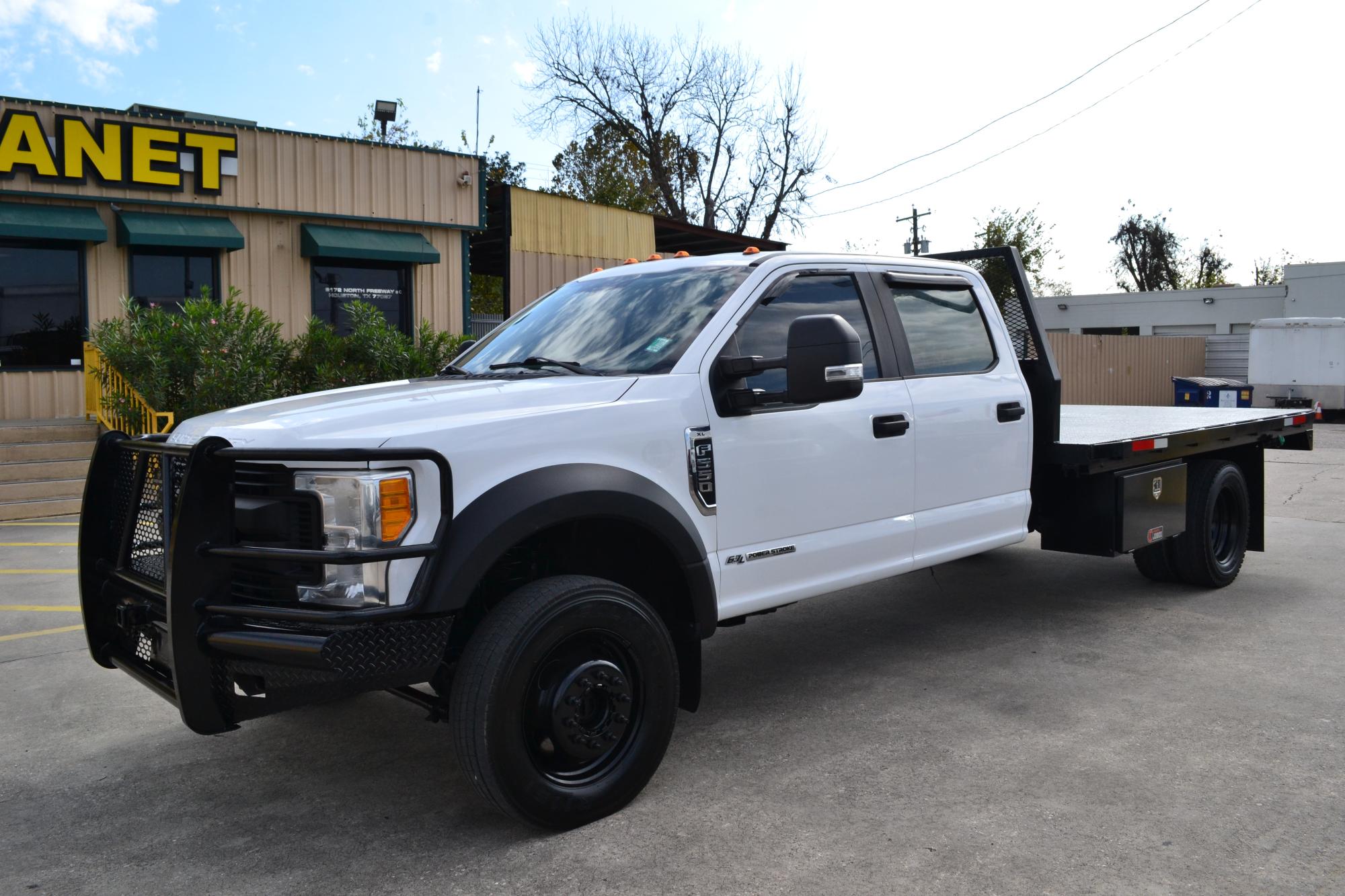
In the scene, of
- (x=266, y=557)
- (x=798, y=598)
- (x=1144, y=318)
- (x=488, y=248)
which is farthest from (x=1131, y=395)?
(x=266, y=557)

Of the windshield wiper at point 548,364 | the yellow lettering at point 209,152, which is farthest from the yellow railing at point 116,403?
the windshield wiper at point 548,364

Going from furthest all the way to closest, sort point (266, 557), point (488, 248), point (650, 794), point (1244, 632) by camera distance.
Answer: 1. point (488, 248)
2. point (1244, 632)
3. point (650, 794)
4. point (266, 557)

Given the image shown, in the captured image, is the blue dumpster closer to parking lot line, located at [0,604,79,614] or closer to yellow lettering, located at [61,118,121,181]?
yellow lettering, located at [61,118,121,181]

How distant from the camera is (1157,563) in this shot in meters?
7.06

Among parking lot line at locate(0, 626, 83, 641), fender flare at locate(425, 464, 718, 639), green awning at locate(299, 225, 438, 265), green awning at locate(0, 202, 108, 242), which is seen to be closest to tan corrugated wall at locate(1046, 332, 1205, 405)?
green awning at locate(299, 225, 438, 265)

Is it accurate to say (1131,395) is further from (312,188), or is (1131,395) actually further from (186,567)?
(186,567)

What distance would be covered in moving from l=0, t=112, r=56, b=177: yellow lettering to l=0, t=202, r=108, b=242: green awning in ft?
1.58

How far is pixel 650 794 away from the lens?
3.82m

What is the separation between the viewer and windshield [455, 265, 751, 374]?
13.5 feet

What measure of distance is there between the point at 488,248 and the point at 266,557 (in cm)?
2055

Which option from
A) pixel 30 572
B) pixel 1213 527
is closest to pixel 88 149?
pixel 30 572

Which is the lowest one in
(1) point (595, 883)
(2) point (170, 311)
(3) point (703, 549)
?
(1) point (595, 883)

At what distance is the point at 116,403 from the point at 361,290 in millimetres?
5574

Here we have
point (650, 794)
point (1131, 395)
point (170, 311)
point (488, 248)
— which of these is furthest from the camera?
point (1131, 395)
